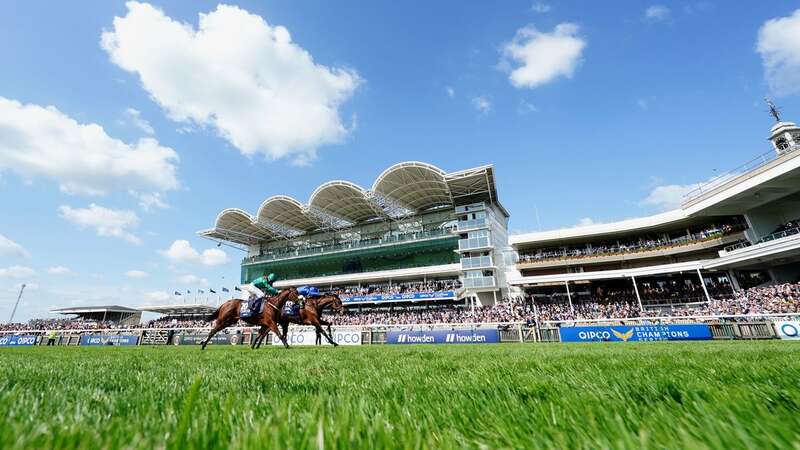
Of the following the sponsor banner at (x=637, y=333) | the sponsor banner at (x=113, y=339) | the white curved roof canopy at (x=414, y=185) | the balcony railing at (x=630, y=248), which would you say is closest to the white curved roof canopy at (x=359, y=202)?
the white curved roof canopy at (x=414, y=185)

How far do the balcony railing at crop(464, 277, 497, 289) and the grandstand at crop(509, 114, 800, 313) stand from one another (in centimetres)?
240

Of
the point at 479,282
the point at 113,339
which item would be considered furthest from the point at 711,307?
the point at 113,339

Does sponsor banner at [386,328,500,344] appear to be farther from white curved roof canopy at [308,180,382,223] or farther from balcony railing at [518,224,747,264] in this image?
white curved roof canopy at [308,180,382,223]

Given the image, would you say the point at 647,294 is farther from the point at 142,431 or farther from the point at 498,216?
the point at 142,431

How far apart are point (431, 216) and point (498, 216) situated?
10.5 metres

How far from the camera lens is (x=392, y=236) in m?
51.8

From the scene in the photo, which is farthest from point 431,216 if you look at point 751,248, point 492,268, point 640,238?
point 751,248

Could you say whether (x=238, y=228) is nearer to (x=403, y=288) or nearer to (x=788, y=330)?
(x=403, y=288)

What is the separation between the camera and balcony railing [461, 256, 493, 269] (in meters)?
42.8

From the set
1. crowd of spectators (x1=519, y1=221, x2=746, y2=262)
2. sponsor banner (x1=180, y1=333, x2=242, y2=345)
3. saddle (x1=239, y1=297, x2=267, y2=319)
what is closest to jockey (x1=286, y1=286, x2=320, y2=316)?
saddle (x1=239, y1=297, x2=267, y2=319)

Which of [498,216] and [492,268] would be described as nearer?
[492,268]

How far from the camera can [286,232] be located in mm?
62781

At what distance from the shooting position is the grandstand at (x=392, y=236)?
4359cm

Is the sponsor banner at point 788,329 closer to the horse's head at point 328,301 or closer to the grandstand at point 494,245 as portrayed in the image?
the grandstand at point 494,245
